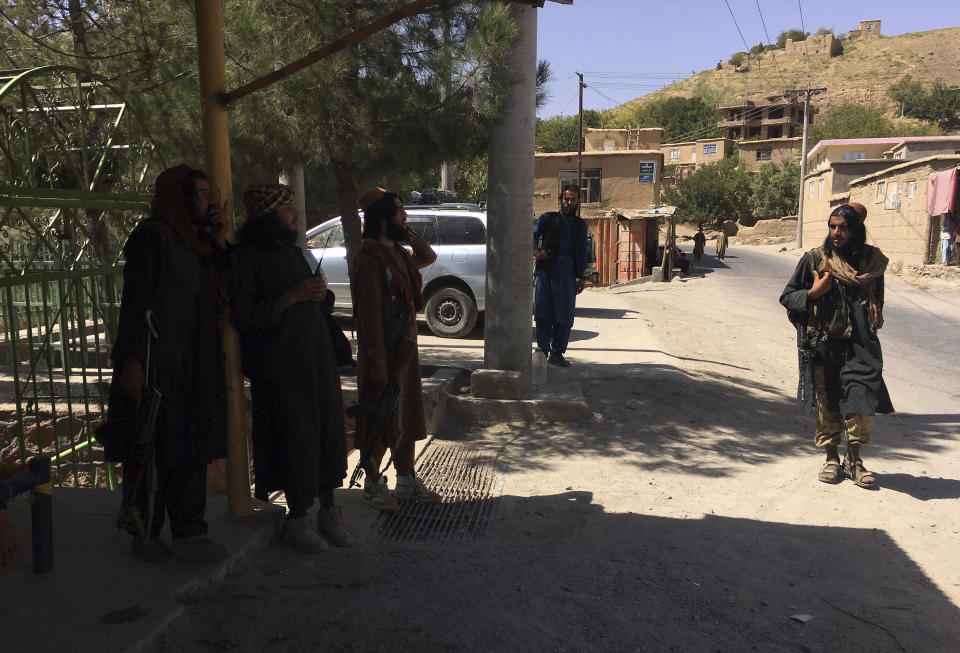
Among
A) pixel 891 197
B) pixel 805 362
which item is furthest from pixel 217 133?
pixel 891 197

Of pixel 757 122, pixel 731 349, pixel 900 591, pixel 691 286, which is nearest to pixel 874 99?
pixel 757 122

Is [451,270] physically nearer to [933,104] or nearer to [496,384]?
[496,384]

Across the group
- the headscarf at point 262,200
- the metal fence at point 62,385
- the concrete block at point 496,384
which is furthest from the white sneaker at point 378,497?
the concrete block at point 496,384

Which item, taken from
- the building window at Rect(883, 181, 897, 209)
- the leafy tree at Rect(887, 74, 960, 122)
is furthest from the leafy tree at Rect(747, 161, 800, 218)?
the building window at Rect(883, 181, 897, 209)

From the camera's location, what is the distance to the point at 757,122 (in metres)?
70.6

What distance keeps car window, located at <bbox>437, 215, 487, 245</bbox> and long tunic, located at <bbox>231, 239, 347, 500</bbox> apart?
6.97 m

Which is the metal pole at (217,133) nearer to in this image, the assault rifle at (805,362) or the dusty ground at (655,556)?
the dusty ground at (655,556)

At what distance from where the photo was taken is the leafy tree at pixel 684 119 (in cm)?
7169

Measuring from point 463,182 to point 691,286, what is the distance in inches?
600

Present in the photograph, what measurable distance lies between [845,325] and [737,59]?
11519cm

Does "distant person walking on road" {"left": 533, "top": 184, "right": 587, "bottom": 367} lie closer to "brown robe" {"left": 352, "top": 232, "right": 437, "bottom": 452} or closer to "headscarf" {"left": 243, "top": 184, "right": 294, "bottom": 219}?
"brown robe" {"left": 352, "top": 232, "right": 437, "bottom": 452}

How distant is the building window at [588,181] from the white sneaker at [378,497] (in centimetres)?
2893

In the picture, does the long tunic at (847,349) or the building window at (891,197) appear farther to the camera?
the building window at (891,197)

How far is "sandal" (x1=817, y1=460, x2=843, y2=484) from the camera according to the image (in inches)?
174
